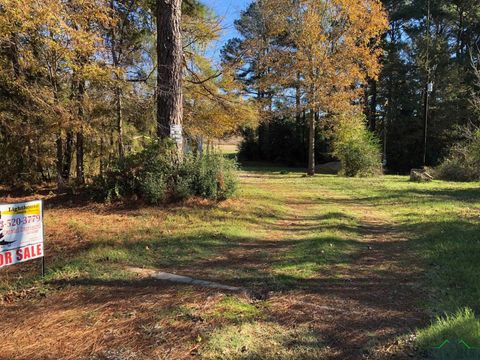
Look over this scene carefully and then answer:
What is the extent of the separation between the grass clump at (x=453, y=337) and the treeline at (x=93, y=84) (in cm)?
709

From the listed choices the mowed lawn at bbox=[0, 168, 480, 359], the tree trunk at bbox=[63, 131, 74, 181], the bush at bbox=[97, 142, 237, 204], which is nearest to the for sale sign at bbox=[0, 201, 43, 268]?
the mowed lawn at bbox=[0, 168, 480, 359]

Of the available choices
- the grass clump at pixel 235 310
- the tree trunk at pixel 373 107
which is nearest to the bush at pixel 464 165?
the grass clump at pixel 235 310

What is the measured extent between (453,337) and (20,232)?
4.09 metres

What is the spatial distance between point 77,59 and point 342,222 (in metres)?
6.55

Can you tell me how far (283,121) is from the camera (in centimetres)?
3522

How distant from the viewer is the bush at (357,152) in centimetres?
1961

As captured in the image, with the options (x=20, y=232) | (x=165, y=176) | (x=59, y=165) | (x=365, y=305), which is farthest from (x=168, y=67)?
(x=365, y=305)

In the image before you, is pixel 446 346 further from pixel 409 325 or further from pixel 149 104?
pixel 149 104

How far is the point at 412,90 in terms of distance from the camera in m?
34.7

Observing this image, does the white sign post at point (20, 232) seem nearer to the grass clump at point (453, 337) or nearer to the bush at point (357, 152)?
the grass clump at point (453, 337)

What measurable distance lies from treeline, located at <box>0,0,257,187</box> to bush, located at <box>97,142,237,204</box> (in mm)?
385

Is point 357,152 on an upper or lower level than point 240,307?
upper

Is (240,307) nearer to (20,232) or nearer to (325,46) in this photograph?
(20,232)

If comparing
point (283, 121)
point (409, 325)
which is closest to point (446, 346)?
point (409, 325)
